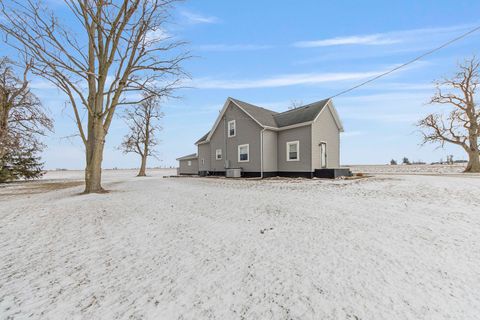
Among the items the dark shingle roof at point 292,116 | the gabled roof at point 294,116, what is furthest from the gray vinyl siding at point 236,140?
the dark shingle roof at point 292,116

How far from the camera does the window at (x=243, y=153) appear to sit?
54.9 feet

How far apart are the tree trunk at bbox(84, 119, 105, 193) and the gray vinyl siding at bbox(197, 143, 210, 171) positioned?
1222 centimetres

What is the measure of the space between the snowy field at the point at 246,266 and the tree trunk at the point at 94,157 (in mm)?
4642

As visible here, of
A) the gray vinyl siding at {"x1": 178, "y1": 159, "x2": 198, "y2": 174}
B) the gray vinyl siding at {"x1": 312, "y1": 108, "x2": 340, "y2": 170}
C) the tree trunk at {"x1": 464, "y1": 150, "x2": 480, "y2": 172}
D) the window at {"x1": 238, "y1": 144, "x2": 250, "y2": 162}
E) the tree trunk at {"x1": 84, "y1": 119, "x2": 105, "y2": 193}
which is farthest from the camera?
the gray vinyl siding at {"x1": 178, "y1": 159, "x2": 198, "y2": 174}

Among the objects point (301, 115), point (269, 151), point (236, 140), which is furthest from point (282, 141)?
point (236, 140)

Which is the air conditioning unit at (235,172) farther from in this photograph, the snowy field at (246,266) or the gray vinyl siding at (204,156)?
the snowy field at (246,266)

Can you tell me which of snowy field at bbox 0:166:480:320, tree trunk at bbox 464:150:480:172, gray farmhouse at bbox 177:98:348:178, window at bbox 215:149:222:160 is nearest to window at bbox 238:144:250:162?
gray farmhouse at bbox 177:98:348:178

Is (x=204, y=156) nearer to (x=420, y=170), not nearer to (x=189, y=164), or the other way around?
(x=189, y=164)

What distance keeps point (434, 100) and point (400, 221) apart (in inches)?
1050

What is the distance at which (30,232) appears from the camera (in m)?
4.14

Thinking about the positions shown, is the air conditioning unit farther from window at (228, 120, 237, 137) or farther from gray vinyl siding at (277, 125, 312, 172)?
gray vinyl siding at (277, 125, 312, 172)

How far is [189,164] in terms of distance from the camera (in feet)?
91.2

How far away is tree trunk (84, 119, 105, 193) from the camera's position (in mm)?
9555

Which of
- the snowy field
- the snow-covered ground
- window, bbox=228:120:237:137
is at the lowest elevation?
the snowy field
